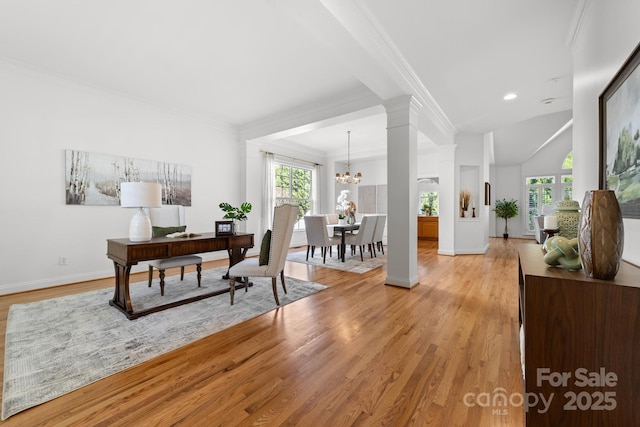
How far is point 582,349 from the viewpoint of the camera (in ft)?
3.21

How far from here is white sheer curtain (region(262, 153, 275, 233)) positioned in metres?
6.53

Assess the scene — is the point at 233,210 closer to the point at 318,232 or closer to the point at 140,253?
the point at 140,253

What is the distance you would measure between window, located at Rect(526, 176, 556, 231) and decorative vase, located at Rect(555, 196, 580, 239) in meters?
9.54

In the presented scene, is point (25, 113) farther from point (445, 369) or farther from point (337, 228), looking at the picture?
point (445, 369)

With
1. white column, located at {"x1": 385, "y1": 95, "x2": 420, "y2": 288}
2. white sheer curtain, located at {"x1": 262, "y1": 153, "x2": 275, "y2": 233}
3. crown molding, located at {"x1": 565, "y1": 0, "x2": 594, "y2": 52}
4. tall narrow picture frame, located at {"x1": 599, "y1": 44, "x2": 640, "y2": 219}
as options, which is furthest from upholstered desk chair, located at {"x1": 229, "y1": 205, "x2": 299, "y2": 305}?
white sheer curtain, located at {"x1": 262, "y1": 153, "x2": 275, "y2": 233}

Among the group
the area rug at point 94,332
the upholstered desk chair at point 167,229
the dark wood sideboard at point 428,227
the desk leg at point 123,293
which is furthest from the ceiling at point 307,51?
the dark wood sideboard at point 428,227

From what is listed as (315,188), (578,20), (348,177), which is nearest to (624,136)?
(578,20)

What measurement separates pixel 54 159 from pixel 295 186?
496cm

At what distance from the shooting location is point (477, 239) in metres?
6.16

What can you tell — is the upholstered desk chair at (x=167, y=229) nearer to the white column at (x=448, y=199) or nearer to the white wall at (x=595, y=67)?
the white wall at (x=595, y=67)

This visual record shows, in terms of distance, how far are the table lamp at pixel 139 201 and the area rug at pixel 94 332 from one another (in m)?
0.79

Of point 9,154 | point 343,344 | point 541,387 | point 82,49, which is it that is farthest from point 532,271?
point 9,154

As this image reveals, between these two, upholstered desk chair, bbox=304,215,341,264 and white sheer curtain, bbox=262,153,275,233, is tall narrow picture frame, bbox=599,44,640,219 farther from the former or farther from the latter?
white sheer curtain, bbox=262,153,275,233

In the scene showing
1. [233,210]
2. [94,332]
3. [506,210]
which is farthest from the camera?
[506,210]
